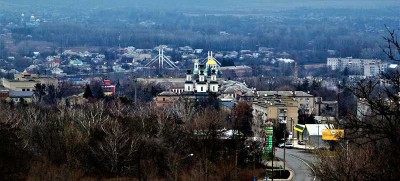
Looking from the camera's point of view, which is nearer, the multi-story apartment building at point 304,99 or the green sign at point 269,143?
the green sign at point 269,143

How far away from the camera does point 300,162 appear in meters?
20.3

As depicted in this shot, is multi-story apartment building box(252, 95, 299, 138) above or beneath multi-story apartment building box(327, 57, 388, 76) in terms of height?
above

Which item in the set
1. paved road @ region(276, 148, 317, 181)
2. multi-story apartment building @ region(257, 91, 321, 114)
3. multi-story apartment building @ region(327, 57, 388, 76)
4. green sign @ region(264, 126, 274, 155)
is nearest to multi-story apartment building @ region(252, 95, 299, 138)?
A: multi-story apartment building @ region(257, 91, 321, 114)

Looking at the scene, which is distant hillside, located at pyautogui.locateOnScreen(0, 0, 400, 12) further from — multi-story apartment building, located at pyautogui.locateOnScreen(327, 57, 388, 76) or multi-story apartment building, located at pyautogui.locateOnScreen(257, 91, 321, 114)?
multi-story apartment building, located at pyautogui.locateOnScreen(257, 91, 321, 114)

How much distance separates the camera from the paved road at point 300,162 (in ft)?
58.2

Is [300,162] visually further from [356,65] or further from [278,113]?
[356,65]

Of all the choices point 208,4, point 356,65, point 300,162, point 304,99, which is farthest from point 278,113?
point 208,4

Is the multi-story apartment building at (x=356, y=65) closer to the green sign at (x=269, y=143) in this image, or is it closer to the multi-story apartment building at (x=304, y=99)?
the multi-story apartment building at (x=304, y=99)

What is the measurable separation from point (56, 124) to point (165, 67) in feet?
165

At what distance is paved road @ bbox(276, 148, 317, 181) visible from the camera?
1773 centimetres

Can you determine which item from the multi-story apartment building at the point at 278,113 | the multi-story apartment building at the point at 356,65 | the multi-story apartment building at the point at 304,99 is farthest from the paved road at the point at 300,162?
the multi-story apartment building at the point at 356,65

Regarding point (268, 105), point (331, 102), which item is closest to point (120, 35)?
point (331, 102)

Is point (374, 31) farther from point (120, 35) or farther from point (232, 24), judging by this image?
point (120, 35)

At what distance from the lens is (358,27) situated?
402ft
